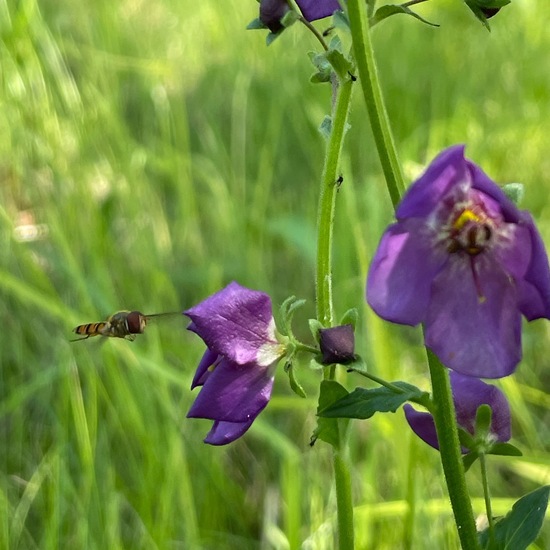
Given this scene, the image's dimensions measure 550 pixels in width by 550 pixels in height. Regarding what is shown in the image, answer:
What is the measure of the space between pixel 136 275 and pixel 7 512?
891 mm

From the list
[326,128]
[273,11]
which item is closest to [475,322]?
[326,128]

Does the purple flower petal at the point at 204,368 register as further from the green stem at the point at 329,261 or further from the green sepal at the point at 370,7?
the green sepal at the point at 370,7

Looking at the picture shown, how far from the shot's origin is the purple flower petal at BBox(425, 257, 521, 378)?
87cm

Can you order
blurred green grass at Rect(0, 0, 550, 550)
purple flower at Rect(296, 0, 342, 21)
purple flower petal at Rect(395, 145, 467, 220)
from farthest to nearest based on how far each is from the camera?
blurred green grass at Rect(0, 0, 550, 550) → purple flower at Rect(296, 0, 342, 21) → purple flower petal at Rect(395, 145, 467, 220)

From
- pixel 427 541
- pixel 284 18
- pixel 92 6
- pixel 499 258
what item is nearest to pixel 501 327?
pixel 499 258

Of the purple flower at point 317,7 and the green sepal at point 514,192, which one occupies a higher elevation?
the purple flower at point 317,7

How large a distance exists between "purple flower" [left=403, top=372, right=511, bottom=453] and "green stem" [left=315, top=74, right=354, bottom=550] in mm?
95

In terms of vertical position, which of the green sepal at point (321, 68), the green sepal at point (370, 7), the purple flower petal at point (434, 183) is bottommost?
the purple flower petal at point (434, 183)

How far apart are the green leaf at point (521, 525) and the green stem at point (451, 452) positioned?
0.04 m

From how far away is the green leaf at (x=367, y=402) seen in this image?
92 cm

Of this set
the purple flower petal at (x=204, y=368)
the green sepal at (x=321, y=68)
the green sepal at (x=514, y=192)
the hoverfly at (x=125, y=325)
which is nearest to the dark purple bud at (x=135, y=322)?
the hoverfly at (x=125, y=325)

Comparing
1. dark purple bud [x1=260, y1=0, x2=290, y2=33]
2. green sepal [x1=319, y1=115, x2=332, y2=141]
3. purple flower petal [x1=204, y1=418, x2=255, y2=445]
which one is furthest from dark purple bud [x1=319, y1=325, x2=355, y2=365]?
dark purple bud [x1=260, y1=0, x2=290, y2=33]

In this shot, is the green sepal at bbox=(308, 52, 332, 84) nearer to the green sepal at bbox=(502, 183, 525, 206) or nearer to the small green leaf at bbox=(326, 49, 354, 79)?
the small green leaf at bbox=(326, 49, 354, 79)

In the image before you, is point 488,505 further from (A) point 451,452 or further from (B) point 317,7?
(B) point 317,7
